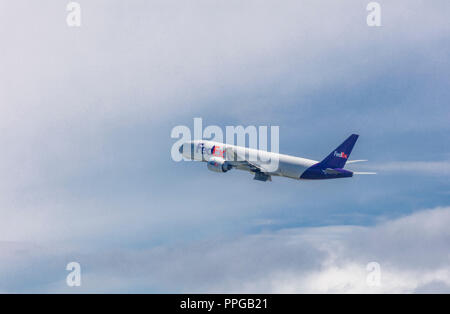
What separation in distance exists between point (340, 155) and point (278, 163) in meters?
11.1

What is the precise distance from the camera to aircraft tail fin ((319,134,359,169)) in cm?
12394

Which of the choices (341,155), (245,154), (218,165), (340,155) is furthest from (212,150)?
(341,155)

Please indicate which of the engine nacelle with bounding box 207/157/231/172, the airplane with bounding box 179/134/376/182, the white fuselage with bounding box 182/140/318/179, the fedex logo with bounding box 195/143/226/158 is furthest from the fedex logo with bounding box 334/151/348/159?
the fedex logo with bounding box 195/143/226/158

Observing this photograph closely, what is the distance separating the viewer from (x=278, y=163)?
420ft

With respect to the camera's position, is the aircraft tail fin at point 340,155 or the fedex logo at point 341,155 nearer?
the aircraft tail fin at point 340,155

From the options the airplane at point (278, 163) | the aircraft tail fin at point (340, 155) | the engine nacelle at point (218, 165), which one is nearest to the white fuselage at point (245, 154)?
the airplane at point (278, 163)

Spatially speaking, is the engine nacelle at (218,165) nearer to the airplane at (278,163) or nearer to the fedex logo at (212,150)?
the airplane at (278,163)

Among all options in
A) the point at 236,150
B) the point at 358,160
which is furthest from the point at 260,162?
the point at 358,160

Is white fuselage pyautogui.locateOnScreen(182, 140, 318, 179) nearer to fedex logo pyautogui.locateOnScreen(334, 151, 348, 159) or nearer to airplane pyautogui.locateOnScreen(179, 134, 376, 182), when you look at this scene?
airplane pyautogui.locateOnScreen(179, 134, 376, 182)

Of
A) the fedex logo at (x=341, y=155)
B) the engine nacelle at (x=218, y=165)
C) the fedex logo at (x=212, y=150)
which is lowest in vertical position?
the fedex logo at (x=341, y=155)

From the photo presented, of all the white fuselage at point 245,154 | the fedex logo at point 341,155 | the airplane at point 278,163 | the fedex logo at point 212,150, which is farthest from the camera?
the fedex logo at point 212,150

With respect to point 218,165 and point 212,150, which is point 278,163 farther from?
point 212,150

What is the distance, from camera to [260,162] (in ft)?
427

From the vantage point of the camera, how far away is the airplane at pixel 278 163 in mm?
124381
